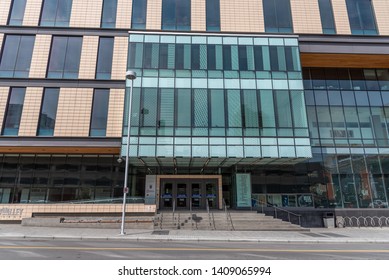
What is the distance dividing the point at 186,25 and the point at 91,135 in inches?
516

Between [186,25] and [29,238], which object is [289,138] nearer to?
[186,25]

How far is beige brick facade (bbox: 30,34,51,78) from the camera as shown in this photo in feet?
67.5

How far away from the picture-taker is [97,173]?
2138cm

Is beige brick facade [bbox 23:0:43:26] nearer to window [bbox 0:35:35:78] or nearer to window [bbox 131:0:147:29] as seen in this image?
window [bbox 0:35:35:78]

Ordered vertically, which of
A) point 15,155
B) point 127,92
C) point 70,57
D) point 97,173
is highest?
point 70,57

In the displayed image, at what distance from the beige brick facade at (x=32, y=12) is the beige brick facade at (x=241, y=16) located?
16800mm

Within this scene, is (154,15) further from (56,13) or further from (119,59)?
(56,13)

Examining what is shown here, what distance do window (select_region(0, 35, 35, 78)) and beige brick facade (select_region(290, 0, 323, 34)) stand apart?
2403 centimetres

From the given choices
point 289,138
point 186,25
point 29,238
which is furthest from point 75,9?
point 289,138

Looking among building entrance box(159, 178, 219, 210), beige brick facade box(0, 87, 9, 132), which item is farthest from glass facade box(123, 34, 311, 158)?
beige brick facade box(0, 87, 9, 132)

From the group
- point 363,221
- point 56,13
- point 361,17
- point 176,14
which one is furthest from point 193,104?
point 361,17

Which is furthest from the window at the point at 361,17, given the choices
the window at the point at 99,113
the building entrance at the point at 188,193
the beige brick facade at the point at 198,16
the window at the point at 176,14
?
the window at the point at 99,113

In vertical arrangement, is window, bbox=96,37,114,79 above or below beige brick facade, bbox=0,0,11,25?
below

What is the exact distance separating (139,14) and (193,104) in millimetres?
11095
